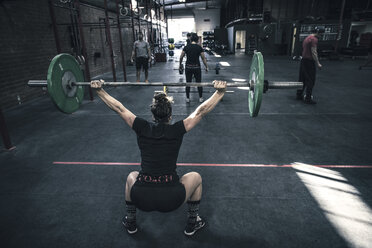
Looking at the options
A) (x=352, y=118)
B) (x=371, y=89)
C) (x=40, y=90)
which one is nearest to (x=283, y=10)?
(x=371, y=89)

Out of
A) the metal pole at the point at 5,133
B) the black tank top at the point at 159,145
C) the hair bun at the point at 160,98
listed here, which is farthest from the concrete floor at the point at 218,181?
the hair bun at the point at 160,98

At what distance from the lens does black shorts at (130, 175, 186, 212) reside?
4.69 feet

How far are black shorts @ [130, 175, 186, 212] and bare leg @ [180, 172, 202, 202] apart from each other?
10cm

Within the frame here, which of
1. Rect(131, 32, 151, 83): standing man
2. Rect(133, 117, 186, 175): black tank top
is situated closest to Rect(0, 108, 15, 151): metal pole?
Rect(133, 117, 186, 175): black tank top

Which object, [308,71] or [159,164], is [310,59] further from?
[159,164]

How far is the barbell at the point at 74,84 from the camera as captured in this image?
2.03m

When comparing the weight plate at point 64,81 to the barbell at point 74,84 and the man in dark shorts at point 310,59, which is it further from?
the man in dark shorts at point 310,59

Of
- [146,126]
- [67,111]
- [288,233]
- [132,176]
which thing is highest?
[146,126]

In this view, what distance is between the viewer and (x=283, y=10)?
17047mm

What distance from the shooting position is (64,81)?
8.13ft

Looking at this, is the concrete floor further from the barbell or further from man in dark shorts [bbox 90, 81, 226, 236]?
the barbell

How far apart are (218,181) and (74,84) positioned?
186 centimetres

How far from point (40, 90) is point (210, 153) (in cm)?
518

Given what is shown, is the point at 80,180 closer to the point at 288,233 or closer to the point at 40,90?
the point at 288,233
